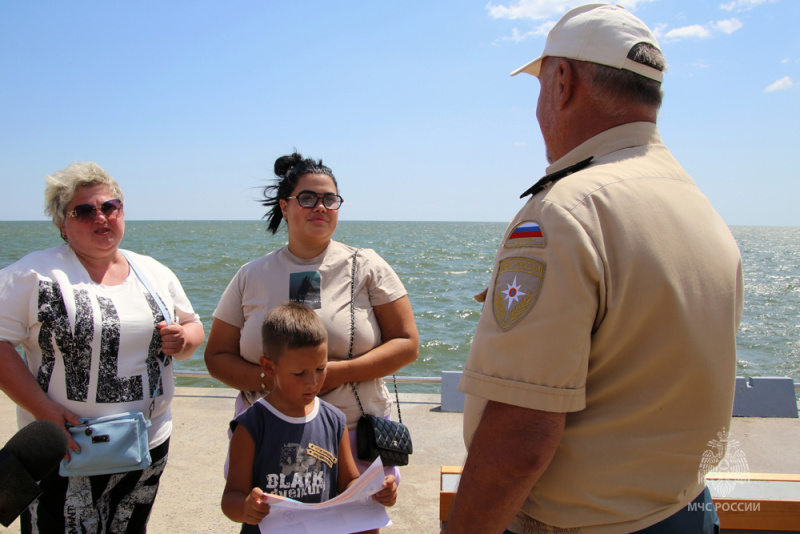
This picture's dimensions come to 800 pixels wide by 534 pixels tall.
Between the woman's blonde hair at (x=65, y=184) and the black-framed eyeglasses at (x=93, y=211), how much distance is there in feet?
0.22

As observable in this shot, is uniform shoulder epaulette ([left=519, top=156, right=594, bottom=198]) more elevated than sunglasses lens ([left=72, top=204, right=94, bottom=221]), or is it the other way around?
uniform shoulder epaulette ([left=519, top=156, right=594, bottom=198])

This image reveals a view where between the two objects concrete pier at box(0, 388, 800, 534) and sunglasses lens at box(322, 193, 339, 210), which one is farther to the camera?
concrete pier at box(0, 388, 800, 534)

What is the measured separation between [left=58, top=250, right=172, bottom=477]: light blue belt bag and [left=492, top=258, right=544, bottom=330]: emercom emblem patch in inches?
76.4

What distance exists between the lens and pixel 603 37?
1529mm

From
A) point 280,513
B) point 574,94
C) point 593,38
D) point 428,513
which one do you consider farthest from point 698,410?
point 428,513

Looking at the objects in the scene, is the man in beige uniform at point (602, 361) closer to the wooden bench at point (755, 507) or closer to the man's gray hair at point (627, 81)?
the man's gray hair at point (627, 81)

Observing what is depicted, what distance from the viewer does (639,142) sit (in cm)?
155

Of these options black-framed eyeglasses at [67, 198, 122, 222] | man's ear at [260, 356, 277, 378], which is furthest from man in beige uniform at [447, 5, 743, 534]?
black-framed eyeglasses at [67, 198, 122, 222]

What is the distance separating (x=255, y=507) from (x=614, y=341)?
143 centimetres

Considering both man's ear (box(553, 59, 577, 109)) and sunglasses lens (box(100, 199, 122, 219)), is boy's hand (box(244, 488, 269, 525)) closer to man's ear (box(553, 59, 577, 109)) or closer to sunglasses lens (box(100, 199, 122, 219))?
sunglasses lens (box(100, 199, 122, 219))

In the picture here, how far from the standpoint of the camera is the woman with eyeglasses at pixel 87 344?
8.13 ft

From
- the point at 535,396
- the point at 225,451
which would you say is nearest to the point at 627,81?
the point at 535,396

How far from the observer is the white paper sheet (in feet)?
6.93

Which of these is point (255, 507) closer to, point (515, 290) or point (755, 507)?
point (515, 290)
